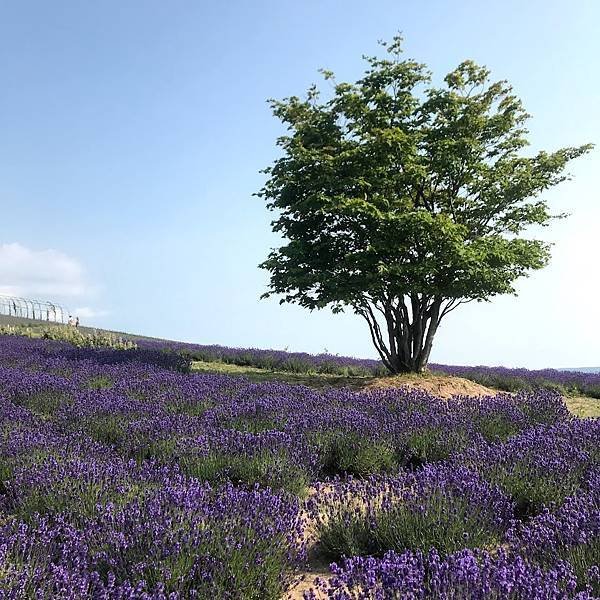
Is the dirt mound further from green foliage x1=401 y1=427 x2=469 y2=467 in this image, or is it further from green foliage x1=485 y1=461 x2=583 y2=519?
green foliage x1=485 y1=461 x2=583 y2=519

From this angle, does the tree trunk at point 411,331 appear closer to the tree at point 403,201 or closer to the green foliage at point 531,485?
the tree at point 403,201

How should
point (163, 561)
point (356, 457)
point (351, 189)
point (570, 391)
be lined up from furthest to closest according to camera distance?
point (570, 391) < point (351, 189) < point (356, 457) < point (163, 561)

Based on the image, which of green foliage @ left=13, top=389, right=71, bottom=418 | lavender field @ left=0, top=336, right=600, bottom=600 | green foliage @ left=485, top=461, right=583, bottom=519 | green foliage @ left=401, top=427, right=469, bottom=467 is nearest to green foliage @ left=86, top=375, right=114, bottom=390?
green foliage @ left=13, top=389, right=71, bottom=418

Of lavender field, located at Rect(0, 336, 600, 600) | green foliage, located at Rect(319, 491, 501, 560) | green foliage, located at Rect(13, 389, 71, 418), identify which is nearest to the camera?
lavender field, located at Rect(0, 336, 600, 600)

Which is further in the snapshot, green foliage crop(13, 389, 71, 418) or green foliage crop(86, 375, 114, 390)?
green foliage crop(86, 375, 114, 390)

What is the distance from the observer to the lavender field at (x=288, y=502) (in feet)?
8.15

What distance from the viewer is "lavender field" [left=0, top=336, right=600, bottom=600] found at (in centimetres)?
248

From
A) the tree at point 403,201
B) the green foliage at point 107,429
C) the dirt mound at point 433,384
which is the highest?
the tree at point 403,201

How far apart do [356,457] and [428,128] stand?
10.0 metres

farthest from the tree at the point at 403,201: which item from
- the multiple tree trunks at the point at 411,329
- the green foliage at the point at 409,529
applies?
the green foliage at the point at 409,529

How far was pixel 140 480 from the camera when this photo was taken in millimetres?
3777

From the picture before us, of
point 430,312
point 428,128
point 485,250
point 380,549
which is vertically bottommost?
point 380,549

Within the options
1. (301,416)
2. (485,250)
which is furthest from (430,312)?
(301,416)

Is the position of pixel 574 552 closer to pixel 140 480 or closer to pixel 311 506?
pixel 311 506
